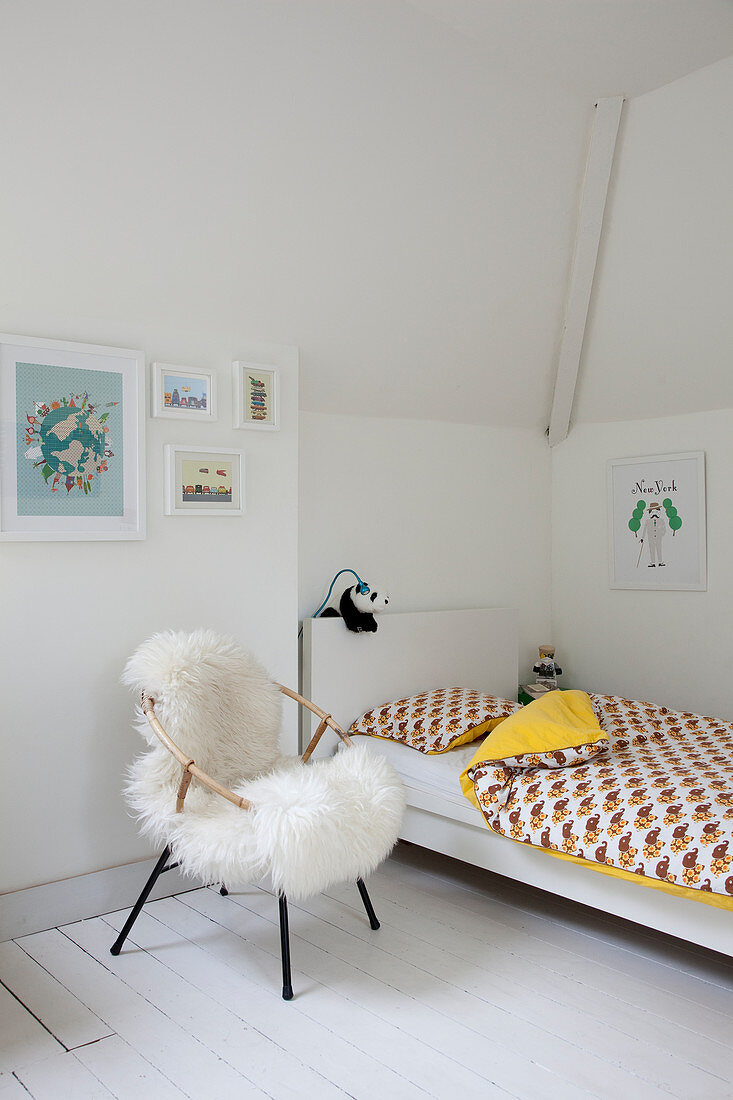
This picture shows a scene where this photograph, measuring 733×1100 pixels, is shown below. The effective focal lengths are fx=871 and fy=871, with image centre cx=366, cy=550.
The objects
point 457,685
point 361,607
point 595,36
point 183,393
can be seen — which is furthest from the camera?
point 457,685

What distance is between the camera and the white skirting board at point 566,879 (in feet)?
7.20

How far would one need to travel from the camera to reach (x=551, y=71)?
Result: 9.71 feet

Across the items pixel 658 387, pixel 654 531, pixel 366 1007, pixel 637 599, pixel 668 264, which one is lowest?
pixel 366 1007

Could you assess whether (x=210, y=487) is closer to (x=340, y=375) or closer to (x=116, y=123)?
(x=340, y=375)

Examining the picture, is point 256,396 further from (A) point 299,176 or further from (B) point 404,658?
(B) point 404,658

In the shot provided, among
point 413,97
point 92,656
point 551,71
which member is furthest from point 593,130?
point 92,656

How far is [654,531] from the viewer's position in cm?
409

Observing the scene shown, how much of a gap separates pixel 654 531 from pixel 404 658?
4.50ft

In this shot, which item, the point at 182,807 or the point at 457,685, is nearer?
the point at 182,807

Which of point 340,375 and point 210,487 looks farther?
point 340,375

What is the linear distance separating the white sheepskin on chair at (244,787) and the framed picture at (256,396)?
0.83 metres

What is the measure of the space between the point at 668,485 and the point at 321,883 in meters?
2.63

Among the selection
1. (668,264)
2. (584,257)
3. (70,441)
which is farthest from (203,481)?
(668,264)

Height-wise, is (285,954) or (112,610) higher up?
(112,610)
